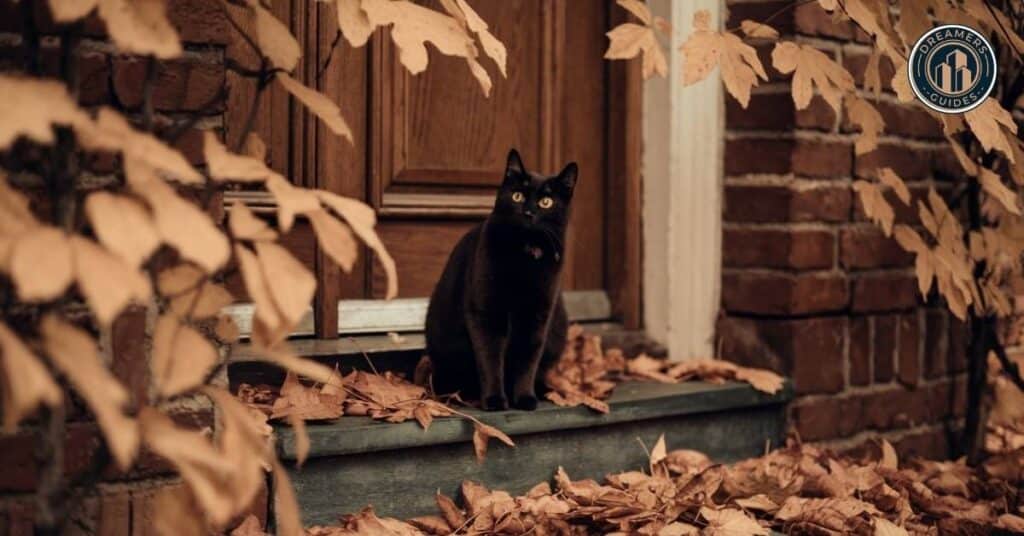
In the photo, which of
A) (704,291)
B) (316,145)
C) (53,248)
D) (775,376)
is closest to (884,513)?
(775,376)

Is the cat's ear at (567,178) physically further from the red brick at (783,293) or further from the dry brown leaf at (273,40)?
the dry brown leaf at (273,40)

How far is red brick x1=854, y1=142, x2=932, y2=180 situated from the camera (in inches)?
99.1

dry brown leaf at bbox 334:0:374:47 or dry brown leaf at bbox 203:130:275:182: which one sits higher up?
dry brown leaf at bbox 334:0:374:47

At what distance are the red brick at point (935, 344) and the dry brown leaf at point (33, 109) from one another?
241cm

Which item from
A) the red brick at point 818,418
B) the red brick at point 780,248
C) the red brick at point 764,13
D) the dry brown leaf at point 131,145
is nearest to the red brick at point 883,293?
the red brick at point 780,248

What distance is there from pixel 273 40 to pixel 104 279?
0.46 metres

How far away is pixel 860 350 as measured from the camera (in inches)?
99.9

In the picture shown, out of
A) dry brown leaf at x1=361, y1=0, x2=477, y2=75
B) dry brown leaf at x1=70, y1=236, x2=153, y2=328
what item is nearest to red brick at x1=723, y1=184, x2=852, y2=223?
dry brown leaf at x1=361, y1=0, x2=477, y2=75

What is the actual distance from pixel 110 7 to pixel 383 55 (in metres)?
1.29

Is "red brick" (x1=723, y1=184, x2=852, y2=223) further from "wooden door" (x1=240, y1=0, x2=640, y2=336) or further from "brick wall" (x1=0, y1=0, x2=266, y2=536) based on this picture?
"brick wall" (x1=0, y1=0, x2=266, y2=536)

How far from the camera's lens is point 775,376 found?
7.84ft

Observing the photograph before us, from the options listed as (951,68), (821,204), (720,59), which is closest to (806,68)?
(720,59)

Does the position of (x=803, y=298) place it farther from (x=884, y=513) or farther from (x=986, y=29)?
(x=986, y=29)

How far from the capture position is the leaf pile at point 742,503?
5.67ft
